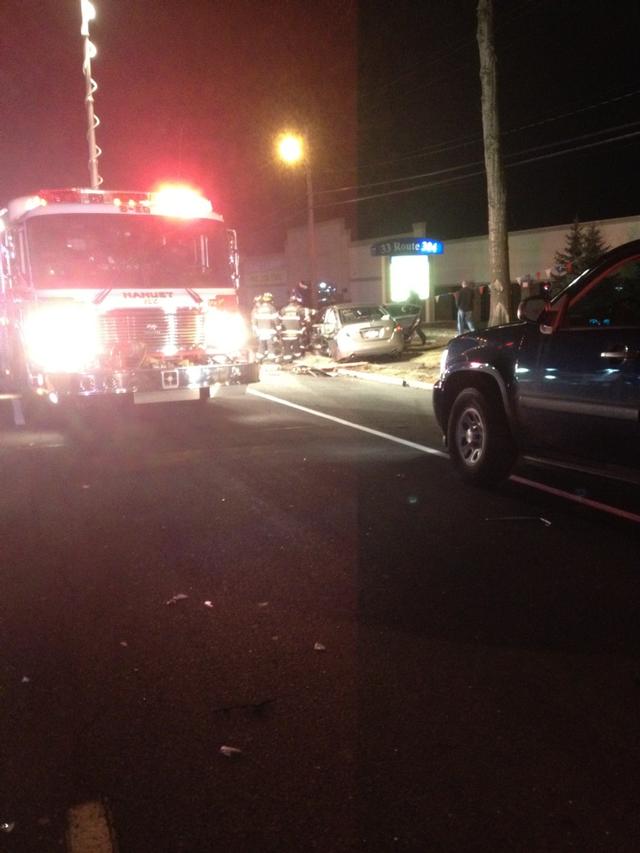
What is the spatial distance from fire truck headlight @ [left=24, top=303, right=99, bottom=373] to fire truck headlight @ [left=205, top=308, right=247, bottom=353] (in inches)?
66.6

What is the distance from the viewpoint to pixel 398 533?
6539mm

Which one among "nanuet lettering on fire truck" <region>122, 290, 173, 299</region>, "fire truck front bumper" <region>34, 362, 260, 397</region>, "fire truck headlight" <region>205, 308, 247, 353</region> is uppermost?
"nanuet lettering on fire truck" <region>122, 290, 173, 299</region>

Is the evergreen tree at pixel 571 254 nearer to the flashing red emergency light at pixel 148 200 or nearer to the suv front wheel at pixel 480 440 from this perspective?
the flashing red emergency light at pixel 148 200

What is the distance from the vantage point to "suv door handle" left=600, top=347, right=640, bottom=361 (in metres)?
5.96

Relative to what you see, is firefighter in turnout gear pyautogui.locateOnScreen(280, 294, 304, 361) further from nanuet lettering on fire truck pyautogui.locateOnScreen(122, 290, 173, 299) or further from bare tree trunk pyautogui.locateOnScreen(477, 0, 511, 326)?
nanuet lettering on fire truck pyautogui.locateOnScreen(122, 290, 173, 299)

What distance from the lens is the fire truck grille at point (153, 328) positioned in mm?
11562

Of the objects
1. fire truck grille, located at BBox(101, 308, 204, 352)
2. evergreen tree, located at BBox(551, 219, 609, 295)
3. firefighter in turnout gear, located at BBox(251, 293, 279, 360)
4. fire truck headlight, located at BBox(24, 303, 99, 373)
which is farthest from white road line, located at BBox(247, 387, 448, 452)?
evergreen tree, located at BBox(551, 219, 609, 295)

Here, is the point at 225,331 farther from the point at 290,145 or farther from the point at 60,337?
the point at 290,145

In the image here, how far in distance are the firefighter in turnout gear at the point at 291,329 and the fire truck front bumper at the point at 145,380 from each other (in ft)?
35.4

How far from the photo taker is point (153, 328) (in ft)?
39.0

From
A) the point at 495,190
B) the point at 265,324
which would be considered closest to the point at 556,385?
the point at 495,190

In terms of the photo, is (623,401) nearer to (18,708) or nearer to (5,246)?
(18,708)

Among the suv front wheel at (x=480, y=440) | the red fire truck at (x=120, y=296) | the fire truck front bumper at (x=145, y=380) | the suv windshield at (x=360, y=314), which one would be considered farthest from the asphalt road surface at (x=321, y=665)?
the suv windshield at (x=360, y=314)

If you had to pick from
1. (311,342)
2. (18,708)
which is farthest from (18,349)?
(311,342)
